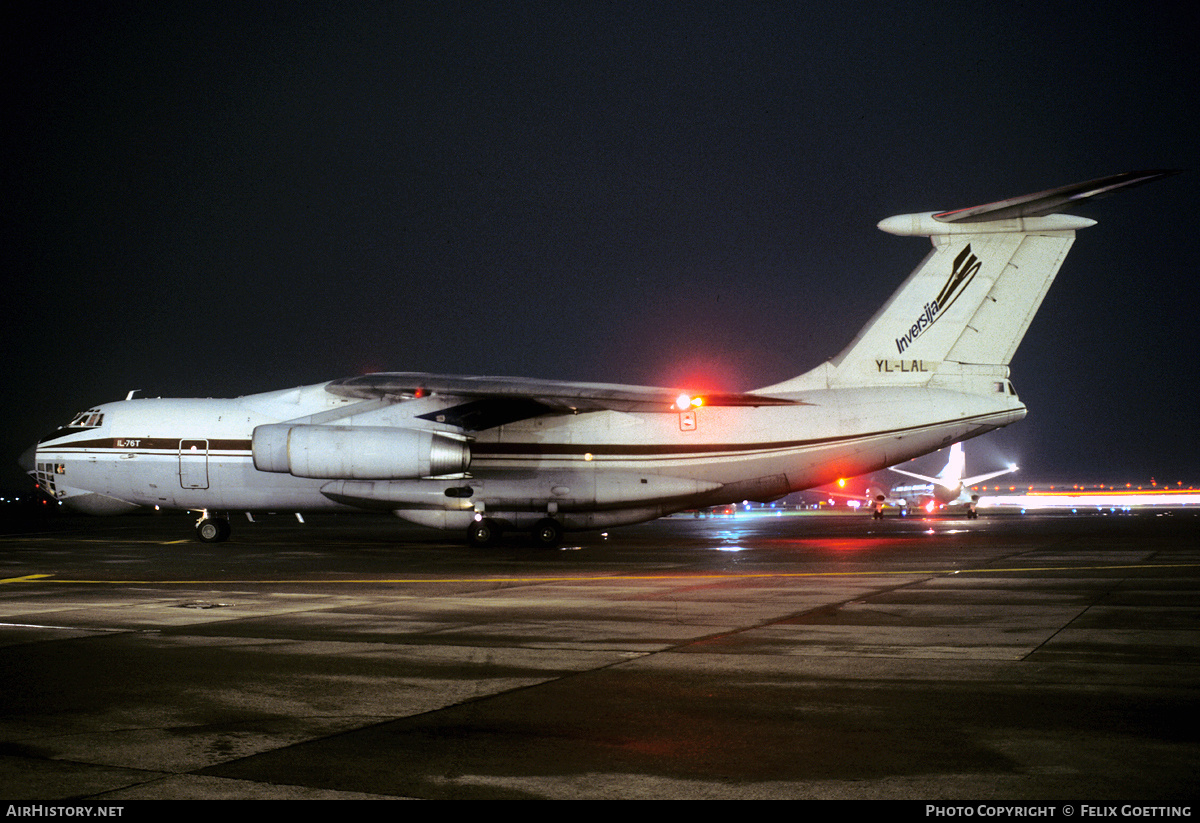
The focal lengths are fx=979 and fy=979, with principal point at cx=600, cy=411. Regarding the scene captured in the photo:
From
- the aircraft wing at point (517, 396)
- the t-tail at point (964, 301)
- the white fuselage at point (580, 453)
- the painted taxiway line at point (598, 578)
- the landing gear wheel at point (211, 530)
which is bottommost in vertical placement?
the painted taxiway line at point (598, 578)

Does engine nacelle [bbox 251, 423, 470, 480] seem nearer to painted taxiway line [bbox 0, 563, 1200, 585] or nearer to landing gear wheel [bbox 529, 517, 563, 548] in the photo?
landing gear wheel [bbox 529, 517, 563, 548]

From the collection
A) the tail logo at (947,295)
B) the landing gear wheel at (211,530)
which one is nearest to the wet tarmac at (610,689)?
the tail logo at (947,295)

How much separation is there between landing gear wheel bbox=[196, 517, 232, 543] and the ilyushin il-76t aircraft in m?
0.55

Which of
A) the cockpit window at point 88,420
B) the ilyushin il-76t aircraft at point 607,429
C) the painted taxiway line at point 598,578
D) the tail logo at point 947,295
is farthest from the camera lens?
the cockpit window at point 88,420

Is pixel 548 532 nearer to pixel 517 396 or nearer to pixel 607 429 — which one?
pixel 607 429

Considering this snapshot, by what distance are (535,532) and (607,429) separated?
2.72 meters

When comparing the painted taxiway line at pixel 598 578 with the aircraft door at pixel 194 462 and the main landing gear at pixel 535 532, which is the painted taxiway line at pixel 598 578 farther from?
the aircraft door at pixel 194 462

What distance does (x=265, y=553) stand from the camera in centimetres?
1903

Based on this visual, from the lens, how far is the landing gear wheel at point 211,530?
902 inches

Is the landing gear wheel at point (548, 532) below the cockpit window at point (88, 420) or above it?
below

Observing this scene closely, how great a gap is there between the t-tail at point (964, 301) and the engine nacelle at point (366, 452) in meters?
8.21

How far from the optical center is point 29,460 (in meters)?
23.5
